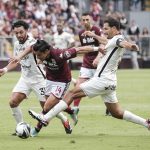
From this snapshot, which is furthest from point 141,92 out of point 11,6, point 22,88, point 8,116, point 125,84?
point 11,6

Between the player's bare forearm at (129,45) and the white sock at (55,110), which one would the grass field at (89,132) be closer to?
the white sock at (55,110)

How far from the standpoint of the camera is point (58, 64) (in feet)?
45.6

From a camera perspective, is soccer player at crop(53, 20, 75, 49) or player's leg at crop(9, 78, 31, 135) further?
soccer player at crop(53, 20, 75, 49)

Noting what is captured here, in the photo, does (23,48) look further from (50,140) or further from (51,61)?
(50,140)

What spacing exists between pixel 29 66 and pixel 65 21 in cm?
2616

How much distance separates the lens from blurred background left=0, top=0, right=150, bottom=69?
122ft

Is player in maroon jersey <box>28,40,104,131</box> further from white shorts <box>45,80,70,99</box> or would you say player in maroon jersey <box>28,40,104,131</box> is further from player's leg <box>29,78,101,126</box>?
player's leg <box>29,78,101,126</box>

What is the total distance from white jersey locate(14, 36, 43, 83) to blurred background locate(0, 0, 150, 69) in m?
20.8

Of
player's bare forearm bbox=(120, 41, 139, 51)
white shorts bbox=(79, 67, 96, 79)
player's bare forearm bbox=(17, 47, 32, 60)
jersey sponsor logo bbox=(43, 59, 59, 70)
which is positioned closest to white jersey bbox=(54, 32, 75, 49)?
white shorts bbox=(79, 67, 96, 79)

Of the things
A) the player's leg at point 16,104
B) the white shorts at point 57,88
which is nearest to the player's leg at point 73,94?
the white shorts at point 57,88

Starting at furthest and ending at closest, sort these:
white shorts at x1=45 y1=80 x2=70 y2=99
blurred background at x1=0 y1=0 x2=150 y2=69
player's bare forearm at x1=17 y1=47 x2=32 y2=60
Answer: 1. blurred background at x1=0 y1=0 x2=150 y2=69
2. player's bare forearm at x1=17 y1=47 x2=32 y2=60
3. white shorts at x1=45 y1=80 x2=70 y2=99

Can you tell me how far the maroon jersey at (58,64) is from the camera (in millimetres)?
13750

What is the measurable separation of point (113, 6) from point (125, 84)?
18579 mm

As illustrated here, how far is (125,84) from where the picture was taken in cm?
2809
